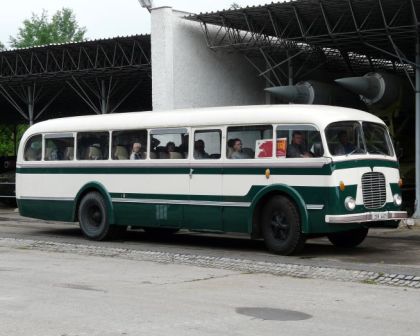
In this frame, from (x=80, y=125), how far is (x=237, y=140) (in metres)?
4.25

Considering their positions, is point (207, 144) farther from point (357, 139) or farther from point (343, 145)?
point (357, 139)

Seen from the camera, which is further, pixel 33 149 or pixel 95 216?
pixel 33 149

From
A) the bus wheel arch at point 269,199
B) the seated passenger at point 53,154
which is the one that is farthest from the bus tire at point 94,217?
the bus wheel arch at point 269,199

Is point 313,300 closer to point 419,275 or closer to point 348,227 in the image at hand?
point 419,275

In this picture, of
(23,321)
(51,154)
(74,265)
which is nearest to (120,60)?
(51,154)

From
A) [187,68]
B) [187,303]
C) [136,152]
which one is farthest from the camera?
[187,68]

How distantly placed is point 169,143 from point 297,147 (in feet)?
9.64

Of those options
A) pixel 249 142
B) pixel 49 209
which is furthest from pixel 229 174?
pixel 49 209

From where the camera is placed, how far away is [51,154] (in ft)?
57.7

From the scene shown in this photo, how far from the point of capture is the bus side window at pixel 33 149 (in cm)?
1788

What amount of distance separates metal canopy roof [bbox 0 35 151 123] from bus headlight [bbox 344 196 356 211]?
1596 centimetres

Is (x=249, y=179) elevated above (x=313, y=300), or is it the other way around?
(x=249, y=179)

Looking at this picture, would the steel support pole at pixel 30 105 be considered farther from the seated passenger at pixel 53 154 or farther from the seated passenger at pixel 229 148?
the seated passenger at pixel 229 148

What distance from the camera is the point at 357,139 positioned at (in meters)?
13.8
